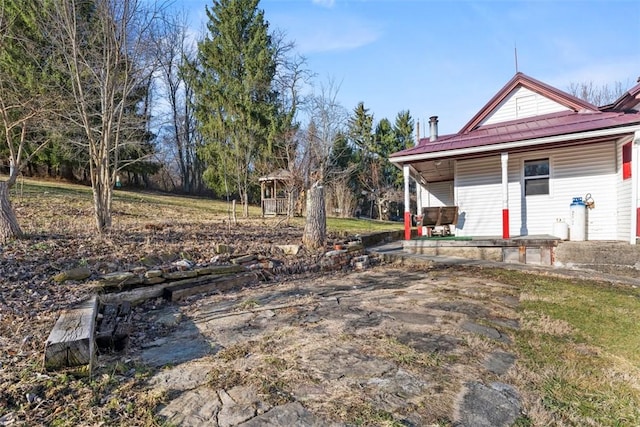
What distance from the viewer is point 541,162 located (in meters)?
8.23

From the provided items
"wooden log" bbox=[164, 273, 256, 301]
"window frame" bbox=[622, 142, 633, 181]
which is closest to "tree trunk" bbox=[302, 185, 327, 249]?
"wooden log" bbox=[164, 273, 256, 301]

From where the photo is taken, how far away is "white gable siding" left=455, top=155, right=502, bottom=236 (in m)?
8.70

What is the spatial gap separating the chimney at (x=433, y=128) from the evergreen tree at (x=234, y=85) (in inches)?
397

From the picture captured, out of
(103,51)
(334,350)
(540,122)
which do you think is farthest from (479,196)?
(103,51)

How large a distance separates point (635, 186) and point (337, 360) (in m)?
7.12

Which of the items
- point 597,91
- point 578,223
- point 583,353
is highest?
point 597,91

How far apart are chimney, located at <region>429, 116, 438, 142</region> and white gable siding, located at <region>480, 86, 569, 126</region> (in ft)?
4.81

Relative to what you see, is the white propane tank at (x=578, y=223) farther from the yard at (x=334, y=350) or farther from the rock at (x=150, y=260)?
the rock at (x=150, y=260)

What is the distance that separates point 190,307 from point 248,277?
148cm

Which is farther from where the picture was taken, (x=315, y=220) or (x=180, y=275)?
(x=315, y=220)

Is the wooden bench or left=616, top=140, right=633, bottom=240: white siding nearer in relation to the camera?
left=616, top=140, right=633, bottom=240: white siding

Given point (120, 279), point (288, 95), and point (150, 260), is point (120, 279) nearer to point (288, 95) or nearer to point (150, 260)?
point (150, 260)

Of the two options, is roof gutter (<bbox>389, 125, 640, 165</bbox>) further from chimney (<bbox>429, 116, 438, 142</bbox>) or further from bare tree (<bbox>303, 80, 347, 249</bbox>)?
bare tree (<bbox>303, 80, 347, 249</bbox>)

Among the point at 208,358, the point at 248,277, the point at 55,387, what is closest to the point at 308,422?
the point at 208,358
